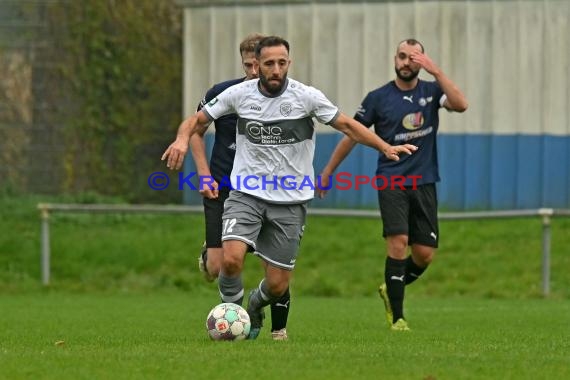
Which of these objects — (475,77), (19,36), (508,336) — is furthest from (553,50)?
(508,336)

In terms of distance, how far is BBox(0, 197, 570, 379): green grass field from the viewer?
24.7ft

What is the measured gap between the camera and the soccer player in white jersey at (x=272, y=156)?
30.8 feet

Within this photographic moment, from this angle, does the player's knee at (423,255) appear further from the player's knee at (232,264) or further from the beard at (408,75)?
the player's knee at (232,264)

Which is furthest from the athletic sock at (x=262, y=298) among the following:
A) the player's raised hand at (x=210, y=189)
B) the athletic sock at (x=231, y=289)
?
the player's raised hand at (x=210, y=189)

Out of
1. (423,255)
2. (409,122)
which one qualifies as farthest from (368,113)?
(423,255)

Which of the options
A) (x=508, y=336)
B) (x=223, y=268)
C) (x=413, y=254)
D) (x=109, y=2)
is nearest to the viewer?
(x=223, y=268)

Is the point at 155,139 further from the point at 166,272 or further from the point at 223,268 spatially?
the point at 223,268

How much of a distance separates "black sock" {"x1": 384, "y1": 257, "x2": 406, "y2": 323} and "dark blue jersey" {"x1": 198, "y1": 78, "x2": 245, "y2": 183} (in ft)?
6.10

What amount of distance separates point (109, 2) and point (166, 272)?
196 inches

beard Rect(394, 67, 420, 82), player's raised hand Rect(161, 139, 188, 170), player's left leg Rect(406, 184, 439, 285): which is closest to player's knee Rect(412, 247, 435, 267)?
player's left leg Rect(406, 184, 439, 285)

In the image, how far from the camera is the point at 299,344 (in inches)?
354

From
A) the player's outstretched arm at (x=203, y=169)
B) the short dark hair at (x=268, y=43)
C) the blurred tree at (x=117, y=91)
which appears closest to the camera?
the short dark hair at (x=268, y=43)

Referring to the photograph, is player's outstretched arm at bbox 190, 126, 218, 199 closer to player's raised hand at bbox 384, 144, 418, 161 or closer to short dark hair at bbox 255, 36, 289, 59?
short dark hair at bbox 255, 36, 289, 59

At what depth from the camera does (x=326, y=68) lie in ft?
70.1
